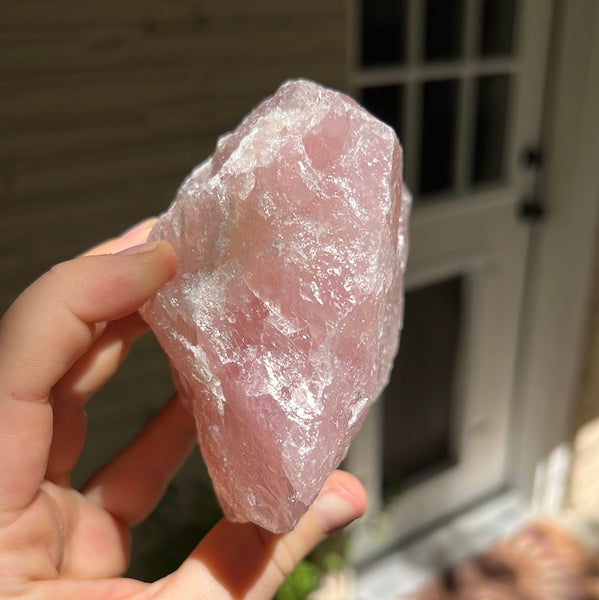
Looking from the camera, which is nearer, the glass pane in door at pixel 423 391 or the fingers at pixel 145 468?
the fingers at pixel 145 468

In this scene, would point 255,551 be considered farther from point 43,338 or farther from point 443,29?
point 443,29

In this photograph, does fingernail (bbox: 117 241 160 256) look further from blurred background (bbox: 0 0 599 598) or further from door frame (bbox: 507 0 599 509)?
door frame (bbox: 507 0 599 509)

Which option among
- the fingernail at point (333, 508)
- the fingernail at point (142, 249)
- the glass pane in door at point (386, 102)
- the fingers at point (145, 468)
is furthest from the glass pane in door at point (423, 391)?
the fingernail at point (142, 249)

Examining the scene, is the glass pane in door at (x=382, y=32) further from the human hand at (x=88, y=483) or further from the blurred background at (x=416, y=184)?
the human hand at (x=88, y=483)

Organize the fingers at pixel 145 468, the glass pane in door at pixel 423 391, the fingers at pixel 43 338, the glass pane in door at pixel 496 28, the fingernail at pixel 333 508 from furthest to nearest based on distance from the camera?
1. the glass pane in door at pixel 423 391
2. the glass pane in door at pixel 496 28
3. the fingers at pixel 145 468
4. the fingernail at pixel 333 508
5. the fingers at pixel 43 338

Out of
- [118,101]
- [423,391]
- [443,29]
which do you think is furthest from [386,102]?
[423,391]

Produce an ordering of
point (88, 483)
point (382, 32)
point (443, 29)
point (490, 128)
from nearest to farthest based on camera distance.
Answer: point (88, 483) → point (382, 32) → point (443, 29) → point (490, 128)
